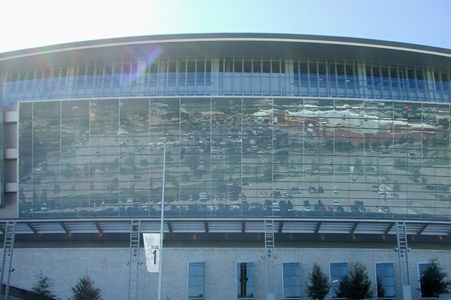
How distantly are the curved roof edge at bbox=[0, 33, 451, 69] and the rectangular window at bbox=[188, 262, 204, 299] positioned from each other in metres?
16.3

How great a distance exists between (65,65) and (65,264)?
637 inches

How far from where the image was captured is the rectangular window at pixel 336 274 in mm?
34000

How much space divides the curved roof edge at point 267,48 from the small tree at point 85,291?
17485 millimetres

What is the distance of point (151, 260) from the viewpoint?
25.6 meters

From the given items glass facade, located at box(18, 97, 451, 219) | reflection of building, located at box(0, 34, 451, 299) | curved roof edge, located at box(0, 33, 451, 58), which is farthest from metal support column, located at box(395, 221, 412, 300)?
curved roof edge, located at box(0, 33, 451, 58)

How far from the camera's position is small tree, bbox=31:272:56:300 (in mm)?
32531

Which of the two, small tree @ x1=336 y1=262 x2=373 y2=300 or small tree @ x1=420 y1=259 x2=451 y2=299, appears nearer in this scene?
small tree @ x1=336 y1=262 x2=373 y2=300

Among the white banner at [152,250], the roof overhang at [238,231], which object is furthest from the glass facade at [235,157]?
the white banner at [152,250]

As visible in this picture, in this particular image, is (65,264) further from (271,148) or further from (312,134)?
(312,134)

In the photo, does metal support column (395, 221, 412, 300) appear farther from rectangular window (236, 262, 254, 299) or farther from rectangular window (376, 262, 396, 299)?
rectangular window (236, 262, 254, 299)

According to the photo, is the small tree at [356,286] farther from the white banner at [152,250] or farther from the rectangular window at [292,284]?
the white banner at [152,250]

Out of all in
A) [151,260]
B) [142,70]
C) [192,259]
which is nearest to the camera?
[151,260]

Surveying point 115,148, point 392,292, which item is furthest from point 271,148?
point 392,292

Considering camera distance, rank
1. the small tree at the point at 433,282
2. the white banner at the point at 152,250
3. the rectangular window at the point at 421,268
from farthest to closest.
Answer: the rectangular window at the point at 421,268, the small tree at the point at 433,282, the white banner at the point at 152,250
